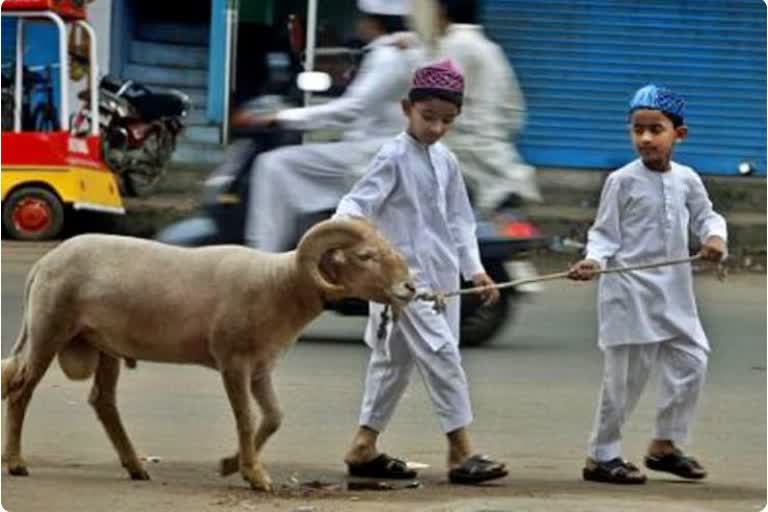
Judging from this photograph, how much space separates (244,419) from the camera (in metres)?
7.68

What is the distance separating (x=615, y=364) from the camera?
323 inches

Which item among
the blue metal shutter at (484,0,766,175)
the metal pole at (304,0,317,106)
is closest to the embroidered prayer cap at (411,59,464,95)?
the metal pole at (304,0,317,106)

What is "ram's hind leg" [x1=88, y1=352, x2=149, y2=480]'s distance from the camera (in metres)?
8.12

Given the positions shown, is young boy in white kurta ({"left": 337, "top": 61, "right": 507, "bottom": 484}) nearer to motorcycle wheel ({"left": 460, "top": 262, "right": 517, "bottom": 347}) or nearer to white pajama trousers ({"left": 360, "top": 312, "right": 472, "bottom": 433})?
white pajama trousers ({"left": 360, "top": 312, "right": 472, "bottom": 433})

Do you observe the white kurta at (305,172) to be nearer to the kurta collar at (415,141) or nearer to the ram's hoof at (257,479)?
the kurta collar at (415,141)

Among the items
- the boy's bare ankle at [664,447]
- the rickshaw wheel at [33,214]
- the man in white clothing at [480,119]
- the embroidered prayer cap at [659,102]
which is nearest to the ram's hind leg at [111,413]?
the boy's bare ankle at [664,447]

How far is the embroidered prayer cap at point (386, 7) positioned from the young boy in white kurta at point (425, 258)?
3.99 meters

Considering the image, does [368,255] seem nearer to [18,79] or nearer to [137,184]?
[18,79]

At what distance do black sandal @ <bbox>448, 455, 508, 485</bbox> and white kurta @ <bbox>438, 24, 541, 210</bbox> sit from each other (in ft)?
14.6

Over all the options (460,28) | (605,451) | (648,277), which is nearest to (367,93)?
(460,28)

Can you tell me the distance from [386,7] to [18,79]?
6644 mm

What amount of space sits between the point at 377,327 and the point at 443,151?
76cm

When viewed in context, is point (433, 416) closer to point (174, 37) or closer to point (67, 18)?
point (67, 18)

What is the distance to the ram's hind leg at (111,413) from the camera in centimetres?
812
